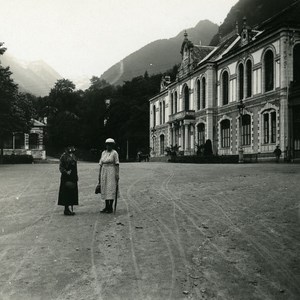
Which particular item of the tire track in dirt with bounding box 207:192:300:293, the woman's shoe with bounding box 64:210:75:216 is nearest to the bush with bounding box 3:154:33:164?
the woman's shoe with bounding box 64:210:75:216

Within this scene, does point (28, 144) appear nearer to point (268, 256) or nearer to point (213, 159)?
point (213, 159)

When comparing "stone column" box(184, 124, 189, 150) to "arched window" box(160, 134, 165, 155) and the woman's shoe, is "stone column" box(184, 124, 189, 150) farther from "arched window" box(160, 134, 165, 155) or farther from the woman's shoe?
the woman's shoe

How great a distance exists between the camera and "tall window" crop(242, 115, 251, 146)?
135ft

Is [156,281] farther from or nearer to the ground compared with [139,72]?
nearer to the ground

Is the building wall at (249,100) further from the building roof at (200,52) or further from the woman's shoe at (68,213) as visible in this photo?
the woman's shoe at (68,213)

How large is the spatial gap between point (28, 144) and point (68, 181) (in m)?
62.0

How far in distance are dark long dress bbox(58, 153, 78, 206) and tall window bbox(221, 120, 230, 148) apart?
36.1 m

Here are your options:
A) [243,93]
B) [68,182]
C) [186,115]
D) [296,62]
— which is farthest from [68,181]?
[186,115]

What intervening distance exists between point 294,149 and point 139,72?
309 ft

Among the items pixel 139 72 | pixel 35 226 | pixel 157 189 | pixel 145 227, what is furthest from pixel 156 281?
pixel 139 72

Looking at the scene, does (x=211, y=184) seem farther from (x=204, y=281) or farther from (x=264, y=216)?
(x=204, y=281)

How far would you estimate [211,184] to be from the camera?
16.0 m

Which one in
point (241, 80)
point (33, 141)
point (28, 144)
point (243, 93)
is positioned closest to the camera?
point (243, 93)

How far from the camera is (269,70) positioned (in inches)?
1521
